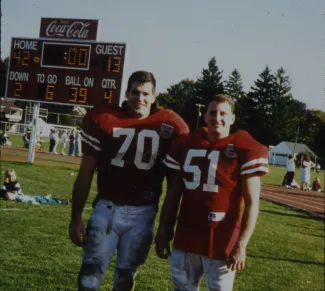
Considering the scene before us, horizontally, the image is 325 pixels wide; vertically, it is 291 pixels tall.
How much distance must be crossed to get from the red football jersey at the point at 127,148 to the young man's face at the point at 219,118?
315 millimetres

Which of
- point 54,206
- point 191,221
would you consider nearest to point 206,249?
point 191,221

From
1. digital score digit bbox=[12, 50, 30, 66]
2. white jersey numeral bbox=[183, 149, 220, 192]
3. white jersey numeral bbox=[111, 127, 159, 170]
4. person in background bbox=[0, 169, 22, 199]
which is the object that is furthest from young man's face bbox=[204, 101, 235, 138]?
digital score digit bbox=[12, 50, 30, 66]

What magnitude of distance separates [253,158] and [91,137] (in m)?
1.19

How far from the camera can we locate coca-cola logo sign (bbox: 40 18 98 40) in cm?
1681

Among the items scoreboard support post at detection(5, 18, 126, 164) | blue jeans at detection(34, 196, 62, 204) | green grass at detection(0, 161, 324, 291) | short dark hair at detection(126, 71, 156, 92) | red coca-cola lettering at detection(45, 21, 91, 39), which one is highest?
red coca-cola lettering at detection(45, 21, 91, 39)

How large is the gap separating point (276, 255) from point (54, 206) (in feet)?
16.0

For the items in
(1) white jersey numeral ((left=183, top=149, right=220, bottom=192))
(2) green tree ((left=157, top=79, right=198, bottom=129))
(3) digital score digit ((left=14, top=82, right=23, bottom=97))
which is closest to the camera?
(1) white jersey numeral ((left=183, top=149, right=220, bottom=192))

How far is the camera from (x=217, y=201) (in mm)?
3344

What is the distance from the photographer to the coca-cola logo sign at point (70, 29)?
16.8 m

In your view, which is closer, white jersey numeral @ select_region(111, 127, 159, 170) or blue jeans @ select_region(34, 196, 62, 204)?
white jersey numeral @ select_region(111, 127, 159, 170)

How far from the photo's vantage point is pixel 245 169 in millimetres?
3285

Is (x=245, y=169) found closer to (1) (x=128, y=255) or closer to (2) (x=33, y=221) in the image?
(1) (x=128, y=255)

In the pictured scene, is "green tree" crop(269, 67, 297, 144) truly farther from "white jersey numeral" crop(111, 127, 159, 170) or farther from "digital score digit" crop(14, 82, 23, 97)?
"white jersey numeral" crop(111, 127, 159, 170)

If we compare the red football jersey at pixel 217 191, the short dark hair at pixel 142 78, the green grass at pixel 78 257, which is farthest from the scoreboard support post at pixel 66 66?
the red football jersey at pixel 217 191
